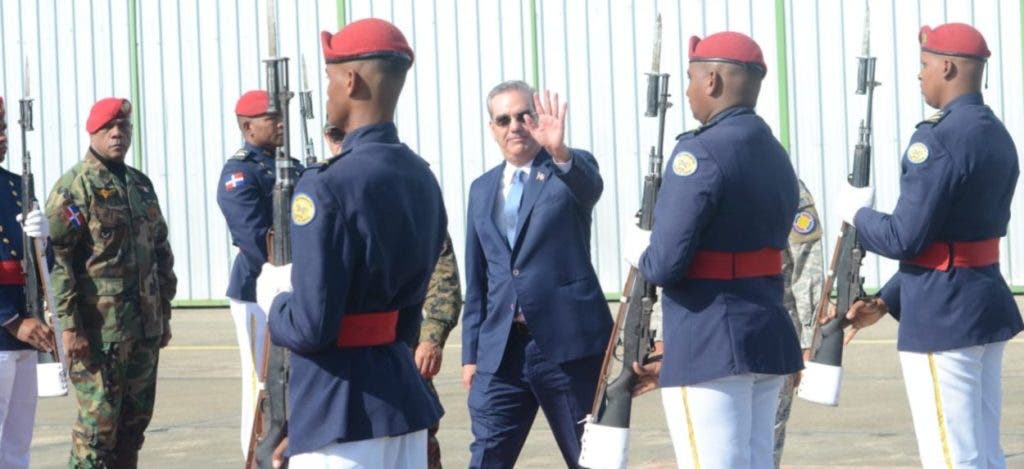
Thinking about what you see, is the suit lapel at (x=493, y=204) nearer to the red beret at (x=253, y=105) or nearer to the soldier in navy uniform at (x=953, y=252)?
the soldier in navy uniform at (x=953, y=252)

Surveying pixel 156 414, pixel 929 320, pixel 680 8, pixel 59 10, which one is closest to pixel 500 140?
pixel 929 320

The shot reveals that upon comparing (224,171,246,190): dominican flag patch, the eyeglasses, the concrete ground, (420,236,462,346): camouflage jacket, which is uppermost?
the eyeglasses

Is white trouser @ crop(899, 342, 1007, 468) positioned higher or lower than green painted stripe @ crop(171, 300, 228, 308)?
higher

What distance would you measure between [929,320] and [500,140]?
5.19 feet

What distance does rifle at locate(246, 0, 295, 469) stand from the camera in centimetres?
459

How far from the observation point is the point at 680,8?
1555 centimetres

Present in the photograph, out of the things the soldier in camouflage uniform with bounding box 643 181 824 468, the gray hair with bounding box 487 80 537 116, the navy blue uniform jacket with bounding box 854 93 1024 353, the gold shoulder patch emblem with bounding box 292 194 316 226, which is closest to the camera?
the gold shoulder patch emblem with bounding box 292 194 316 226

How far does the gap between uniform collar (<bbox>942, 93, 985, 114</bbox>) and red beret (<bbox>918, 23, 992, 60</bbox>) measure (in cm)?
13

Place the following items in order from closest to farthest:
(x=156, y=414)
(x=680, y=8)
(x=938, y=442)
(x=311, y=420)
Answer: (x=311, y=420) < (x=938, y=442) < (x=156, y=414) < (x=680, y=8)

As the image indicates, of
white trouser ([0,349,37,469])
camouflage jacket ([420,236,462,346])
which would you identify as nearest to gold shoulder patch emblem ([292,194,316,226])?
camouflage jacket ([420,236,462,346])

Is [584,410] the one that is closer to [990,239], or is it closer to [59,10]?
[990,239]

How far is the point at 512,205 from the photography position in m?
6.38

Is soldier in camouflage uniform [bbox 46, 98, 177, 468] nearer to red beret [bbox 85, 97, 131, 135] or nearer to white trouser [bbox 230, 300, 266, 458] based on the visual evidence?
red beret [bbox 85, 97, 131, 135]

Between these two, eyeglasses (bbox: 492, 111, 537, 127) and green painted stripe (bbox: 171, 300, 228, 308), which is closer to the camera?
eyeglasses (bbox: 492, 111, 537, 127)
